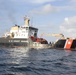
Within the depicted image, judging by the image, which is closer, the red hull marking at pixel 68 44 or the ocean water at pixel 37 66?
the ocean water at pixel 37 66

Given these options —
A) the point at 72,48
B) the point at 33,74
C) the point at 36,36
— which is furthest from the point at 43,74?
the point at 36,36

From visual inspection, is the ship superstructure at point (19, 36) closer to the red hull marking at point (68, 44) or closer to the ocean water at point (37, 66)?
the red hull marking at point (68, 44)

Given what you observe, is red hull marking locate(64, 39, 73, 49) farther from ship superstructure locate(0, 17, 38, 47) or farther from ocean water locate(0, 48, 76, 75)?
ocean water locate(0, 48, 76, 75)

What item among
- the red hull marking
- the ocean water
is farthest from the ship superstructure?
the ocean water

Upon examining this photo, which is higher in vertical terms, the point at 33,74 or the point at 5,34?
the point at 5,34

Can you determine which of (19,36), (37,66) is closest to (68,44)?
(19,36)

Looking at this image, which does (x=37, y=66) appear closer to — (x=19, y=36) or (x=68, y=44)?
(x=68, y=44)

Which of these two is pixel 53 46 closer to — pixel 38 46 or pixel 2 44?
pixel 38 46

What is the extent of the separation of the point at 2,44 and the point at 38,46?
52.4 ft

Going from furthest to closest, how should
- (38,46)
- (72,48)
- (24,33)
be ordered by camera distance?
(24,33) < (38,46) < (72,48)

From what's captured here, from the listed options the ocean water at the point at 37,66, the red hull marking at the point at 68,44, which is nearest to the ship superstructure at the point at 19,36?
the red hull marking at the point at 68,44

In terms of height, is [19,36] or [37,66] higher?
[19,36]

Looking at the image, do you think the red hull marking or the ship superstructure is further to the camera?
the ship superstructure

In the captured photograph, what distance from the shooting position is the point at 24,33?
84.9m
